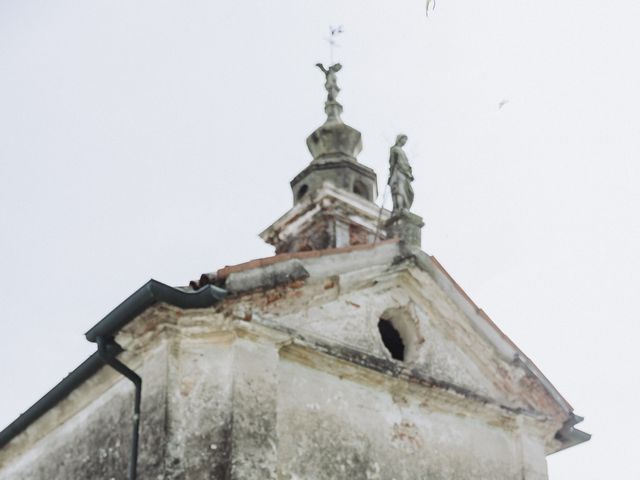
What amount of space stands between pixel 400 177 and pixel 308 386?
351cm

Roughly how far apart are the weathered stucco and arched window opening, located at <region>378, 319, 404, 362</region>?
10 centimetres

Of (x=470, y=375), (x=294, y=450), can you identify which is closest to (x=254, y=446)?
(x=294, y=450)

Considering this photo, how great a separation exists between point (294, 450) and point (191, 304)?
1691 mm

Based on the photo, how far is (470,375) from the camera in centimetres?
1218

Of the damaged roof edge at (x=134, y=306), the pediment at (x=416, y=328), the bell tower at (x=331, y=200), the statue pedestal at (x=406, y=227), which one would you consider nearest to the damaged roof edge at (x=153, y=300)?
the damaged roof edge at (x=134, y=306)

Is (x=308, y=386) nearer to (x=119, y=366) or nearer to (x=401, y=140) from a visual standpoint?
(x=119, y=366)

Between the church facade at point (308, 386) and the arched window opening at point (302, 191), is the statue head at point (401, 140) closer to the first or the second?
the church facade at point (308, 386)

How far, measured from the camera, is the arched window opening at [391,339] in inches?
466

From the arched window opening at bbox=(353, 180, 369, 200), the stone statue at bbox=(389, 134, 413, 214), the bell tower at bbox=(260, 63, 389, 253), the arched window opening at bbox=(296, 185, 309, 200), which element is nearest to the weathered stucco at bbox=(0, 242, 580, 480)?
the stone statue at bbox=(389, 134, 413, 214)

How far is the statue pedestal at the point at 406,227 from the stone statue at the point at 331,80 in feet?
16.1

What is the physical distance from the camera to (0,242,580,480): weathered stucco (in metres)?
9.47

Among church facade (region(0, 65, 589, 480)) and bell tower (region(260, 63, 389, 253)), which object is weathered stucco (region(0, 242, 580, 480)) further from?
bell tower (region(260, 63, 389, 253))

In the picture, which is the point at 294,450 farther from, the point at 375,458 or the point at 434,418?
the point at 434,418

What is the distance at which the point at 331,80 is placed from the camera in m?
17.0
